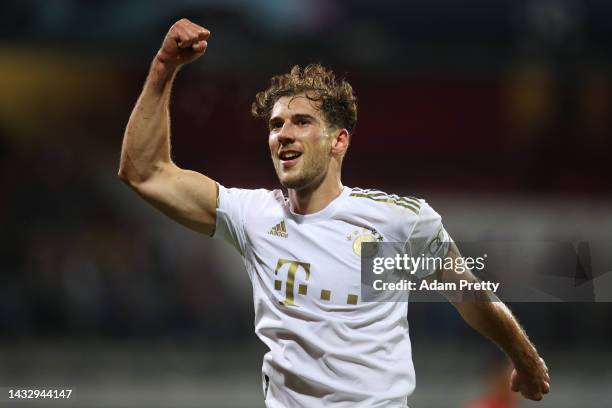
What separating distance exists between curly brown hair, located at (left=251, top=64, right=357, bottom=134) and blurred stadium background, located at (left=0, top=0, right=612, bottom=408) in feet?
16.8

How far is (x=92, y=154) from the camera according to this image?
1277cm

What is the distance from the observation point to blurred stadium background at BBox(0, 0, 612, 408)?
906cm

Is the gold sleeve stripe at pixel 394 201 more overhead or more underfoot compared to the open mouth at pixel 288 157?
more underfoot

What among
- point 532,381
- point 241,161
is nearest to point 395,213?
point 532,381

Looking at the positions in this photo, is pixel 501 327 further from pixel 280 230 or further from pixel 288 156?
pixel 288 156

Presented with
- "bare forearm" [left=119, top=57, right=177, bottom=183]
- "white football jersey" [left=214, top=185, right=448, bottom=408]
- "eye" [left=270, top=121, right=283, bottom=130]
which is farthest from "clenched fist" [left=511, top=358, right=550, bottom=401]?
"bare forearm" [left=119, top=57, right=177, bottom=183]

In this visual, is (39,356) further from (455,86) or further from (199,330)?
(455,86)

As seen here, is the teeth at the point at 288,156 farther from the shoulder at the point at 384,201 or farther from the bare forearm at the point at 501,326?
the bare forearm at the point at 501,326

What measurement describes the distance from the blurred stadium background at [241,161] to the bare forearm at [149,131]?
5168 mm

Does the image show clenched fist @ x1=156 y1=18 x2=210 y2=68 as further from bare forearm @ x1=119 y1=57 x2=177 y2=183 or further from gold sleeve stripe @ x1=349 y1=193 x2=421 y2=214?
gold sleeve stripe @ x1=349 y1=193 x2=421 y2=214

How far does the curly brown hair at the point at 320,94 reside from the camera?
11.8 ft

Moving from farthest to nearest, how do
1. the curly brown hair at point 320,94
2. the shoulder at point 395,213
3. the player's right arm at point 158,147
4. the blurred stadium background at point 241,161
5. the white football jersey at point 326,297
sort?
the blurred stadium background at point 241,161
the curly brown hair at point 320,94
the shoulder at point 395,213
the player's right arm at point 158,147
the white football jersey at point 326,297

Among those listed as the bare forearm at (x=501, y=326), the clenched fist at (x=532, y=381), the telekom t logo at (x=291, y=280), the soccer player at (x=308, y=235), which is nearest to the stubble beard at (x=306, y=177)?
the soccer player at (x=308, y=235)

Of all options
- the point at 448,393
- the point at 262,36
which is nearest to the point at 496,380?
the point at 448,393
